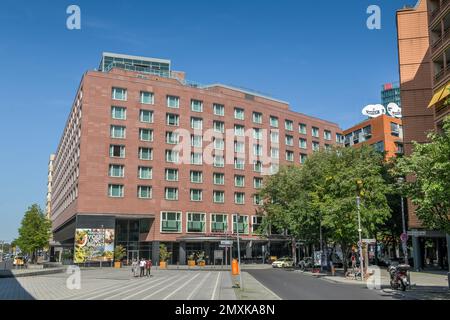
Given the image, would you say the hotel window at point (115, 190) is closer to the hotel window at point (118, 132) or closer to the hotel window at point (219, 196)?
the hotel window at point (118, 132)

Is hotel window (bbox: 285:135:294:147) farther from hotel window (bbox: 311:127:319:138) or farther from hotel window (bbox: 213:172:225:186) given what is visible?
hotel window (bbox: 213:172:225:186)

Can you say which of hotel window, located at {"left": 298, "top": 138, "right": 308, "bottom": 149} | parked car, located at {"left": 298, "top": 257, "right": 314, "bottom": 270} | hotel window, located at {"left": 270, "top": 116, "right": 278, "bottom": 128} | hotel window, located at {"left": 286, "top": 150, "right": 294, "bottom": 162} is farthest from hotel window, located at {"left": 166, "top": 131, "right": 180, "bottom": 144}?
hotel window, located at {"left": 298, "top": 138, "right": 308, "bottom": 149}

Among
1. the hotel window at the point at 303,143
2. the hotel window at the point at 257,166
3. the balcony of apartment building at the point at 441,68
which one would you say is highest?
the hotel window at the point at 303,143

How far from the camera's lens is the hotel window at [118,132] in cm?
7250

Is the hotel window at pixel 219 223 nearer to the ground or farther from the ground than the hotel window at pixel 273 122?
nearer to the ground

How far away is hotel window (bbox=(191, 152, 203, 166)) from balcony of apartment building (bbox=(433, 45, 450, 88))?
139 ft

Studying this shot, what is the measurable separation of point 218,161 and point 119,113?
18.4m

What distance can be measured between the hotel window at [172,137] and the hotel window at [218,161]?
753 cm

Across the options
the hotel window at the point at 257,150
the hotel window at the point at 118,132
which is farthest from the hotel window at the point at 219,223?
the hotel window at the point at 118,132

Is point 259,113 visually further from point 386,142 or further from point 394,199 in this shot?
point 394,199

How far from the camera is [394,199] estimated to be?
6144 cm

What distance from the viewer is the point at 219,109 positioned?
84312 millimetres

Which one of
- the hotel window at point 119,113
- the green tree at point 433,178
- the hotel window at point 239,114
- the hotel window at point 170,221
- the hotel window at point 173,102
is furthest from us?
the hotel window at point 239,114

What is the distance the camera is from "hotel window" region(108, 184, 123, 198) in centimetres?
7094
